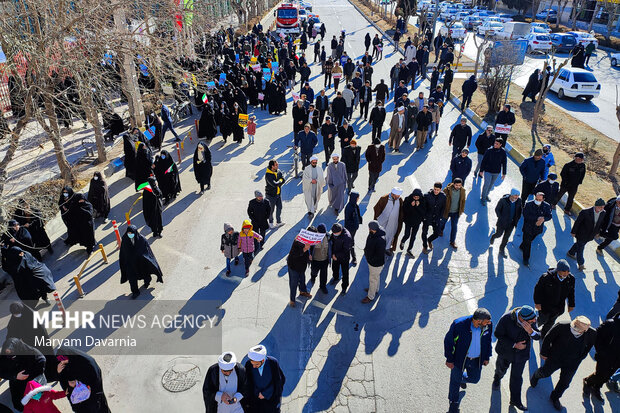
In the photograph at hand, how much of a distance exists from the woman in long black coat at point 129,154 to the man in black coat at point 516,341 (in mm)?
10706

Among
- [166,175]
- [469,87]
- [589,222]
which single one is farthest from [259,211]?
[469,87]

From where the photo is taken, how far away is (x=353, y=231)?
8.95m

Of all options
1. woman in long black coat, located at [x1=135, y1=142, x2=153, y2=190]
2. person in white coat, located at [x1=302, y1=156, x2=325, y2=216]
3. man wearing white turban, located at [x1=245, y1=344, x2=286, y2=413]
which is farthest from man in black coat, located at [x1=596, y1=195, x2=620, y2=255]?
woman in long black coat, located at [x1=135, y1=142, x2=153, y2=190]

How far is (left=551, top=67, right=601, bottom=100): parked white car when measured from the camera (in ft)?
64.7

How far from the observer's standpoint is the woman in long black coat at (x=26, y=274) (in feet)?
25.1

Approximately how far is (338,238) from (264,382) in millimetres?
3052

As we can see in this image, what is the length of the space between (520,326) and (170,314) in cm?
548

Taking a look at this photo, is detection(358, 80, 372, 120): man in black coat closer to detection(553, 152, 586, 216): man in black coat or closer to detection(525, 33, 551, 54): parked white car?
detection(553, 152, 586, 216): man in black coat

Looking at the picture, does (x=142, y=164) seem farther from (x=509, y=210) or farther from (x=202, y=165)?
(x=509, y=210)

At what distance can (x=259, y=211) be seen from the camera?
8938 millimetres

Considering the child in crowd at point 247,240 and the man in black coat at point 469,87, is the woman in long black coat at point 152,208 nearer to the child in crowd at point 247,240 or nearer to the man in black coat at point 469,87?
the child in crowd at point 247,240

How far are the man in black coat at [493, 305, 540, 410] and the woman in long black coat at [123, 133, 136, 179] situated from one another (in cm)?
1071

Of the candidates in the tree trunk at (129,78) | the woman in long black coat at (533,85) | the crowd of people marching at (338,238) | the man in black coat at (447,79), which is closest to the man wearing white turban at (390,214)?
the crowd of people marching at (338,238)

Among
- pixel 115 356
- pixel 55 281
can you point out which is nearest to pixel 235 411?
pixel 115 356
